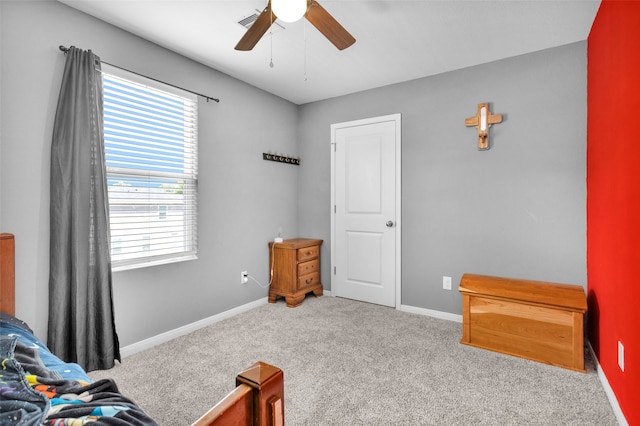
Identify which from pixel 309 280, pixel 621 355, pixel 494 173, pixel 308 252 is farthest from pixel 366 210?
pixel 621 355

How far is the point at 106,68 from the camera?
2.30 metres

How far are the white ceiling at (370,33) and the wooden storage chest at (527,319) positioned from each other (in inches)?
78.5

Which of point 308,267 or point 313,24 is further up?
point 313,24

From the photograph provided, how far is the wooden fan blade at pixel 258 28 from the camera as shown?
1.74 metres

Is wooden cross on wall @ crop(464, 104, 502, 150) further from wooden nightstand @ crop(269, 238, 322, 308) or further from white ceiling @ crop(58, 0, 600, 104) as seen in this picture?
wooden nightstand @ crop(269, 238, 322, 308)

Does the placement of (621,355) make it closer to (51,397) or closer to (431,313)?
(431,313)

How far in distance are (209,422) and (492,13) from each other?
2.81 m

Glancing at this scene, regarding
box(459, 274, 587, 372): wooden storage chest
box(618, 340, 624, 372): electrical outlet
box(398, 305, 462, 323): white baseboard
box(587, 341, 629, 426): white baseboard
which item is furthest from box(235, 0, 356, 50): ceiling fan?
box(398, 305, 462, 323): white baseboard

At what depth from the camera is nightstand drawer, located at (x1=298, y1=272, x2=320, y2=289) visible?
145 inches

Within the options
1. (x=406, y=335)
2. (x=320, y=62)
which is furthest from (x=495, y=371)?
(x=320, y=62)

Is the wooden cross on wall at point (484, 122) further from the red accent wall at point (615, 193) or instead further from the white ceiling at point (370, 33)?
the red accent wall at point (615, 193)

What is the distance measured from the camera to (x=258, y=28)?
1850 millimetres

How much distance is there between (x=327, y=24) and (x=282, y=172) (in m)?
2.33

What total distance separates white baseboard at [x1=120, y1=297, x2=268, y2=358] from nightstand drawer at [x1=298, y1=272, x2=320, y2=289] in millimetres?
489
